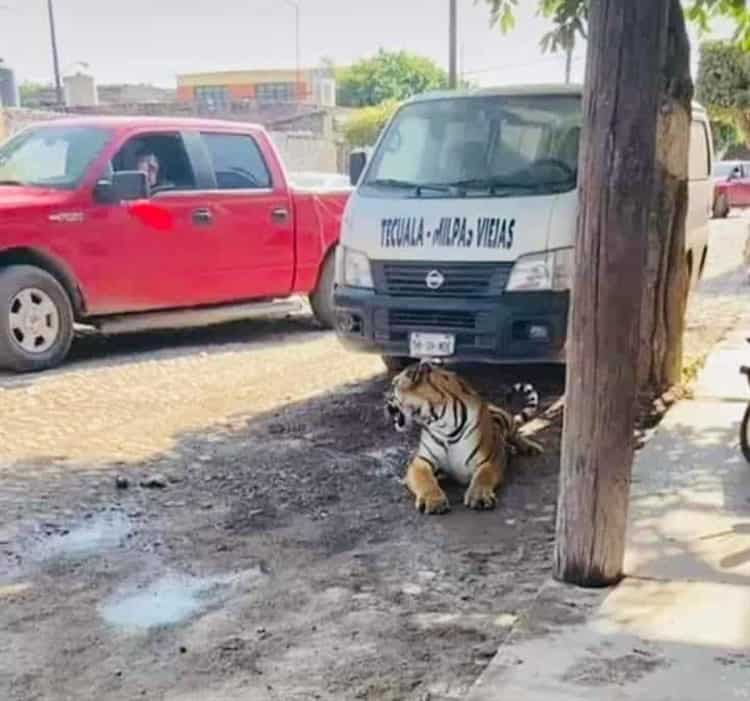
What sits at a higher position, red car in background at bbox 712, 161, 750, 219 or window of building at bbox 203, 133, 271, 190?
window of building at bbox 203, 133, 271, 190

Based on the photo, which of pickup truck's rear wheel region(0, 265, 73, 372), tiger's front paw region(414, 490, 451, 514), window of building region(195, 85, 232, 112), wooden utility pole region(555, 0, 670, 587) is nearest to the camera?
wooden utility pole region(555, 0, 670, 587)

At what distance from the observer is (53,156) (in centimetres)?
873

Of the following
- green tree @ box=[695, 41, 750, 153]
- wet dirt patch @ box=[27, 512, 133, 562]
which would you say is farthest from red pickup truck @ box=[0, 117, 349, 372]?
green tree @ box=[695, 41, 750, 153]

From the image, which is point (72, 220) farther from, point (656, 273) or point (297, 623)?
point (297, 623)

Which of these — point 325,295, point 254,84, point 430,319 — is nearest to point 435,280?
point 430,319

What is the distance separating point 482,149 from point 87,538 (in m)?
3.66

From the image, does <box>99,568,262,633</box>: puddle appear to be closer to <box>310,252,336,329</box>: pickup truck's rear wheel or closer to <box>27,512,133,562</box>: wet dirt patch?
<box>27,512,133,562</box>: wet dirt patch

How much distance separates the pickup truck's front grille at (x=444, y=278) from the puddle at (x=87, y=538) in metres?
2.33

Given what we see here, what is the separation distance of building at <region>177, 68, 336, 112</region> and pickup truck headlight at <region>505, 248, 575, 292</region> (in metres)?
46.2

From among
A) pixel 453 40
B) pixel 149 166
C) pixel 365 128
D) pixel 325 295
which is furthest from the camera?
pixel 365 128

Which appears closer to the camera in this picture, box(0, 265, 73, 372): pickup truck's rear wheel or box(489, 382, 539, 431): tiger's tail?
box(489, 382, 539, 431): tiger's tail

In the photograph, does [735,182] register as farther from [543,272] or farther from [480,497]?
[480,497]

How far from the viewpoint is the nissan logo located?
256 inches

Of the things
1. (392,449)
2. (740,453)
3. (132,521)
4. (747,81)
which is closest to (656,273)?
(740,453)
